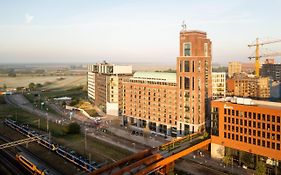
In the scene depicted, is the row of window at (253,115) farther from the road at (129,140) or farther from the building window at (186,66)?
the building window at (186,66)

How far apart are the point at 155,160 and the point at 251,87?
11391 cm

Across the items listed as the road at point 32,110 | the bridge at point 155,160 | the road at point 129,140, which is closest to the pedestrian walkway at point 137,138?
the road at point 129,140

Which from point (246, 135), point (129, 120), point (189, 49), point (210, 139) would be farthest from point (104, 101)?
point (246, 135)

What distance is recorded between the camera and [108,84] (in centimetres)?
13900

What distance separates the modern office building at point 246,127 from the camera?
67250mm

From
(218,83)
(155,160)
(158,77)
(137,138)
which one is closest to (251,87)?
(218,83)

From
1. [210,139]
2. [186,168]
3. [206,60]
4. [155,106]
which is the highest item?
[206,60]

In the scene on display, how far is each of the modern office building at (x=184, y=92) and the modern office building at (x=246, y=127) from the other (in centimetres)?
1334

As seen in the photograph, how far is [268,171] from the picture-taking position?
6919 cm

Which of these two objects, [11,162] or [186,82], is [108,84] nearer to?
[186,82]

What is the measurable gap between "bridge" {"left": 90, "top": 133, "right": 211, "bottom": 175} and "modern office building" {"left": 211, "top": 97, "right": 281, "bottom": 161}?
198 inches

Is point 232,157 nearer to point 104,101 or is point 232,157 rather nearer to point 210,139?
point 210,139

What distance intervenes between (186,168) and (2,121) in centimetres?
9619

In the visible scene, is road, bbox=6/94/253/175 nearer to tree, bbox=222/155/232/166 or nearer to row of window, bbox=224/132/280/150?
tree, bbox=222/155/232/166
